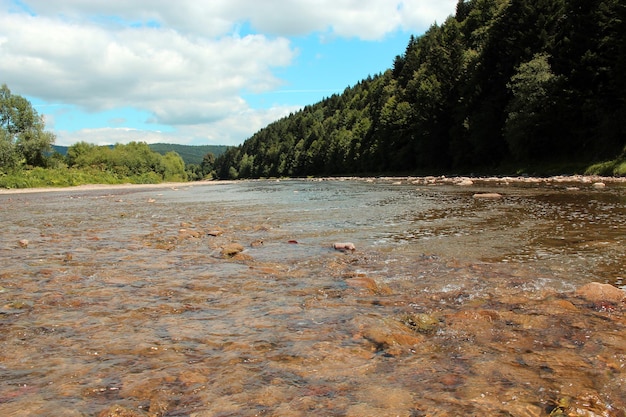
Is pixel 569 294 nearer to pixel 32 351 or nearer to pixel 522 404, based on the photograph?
pixel 522 404

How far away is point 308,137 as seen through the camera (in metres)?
159

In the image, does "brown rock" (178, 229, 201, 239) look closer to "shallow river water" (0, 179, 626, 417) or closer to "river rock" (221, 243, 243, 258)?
"shallow river water" (0, 179, 626, 417)

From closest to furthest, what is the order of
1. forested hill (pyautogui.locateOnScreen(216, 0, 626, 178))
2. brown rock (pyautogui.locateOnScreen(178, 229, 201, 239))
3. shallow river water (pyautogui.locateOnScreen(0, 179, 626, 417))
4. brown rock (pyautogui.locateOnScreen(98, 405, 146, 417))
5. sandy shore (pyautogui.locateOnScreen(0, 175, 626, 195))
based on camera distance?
1. brown rock (pyautogui.locateOnScreen(98, 405, 146, 417))
2. shallow river water (pyautogui.locateOnScreen(0, 179, 626, 417))
3. brown rock (pyautogui.locateOnScreen(178, 229, 201, 239))
4. sandy shore (pyautogui.locateOnScreen(0, 175, 626, 195))
5. forested hill (pyautogui.locateOnScreen(216, 0, 626, 178))

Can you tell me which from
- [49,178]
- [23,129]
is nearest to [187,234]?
[49,178]

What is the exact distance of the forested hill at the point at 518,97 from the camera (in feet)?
121

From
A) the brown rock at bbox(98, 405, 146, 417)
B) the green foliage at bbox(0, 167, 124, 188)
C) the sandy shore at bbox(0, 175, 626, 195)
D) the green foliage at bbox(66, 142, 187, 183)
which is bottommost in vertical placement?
the brown rock at bbox(98, 405, 146, 417)

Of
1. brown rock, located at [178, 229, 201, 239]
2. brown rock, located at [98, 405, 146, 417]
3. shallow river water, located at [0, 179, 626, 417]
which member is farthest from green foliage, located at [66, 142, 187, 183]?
brown rock, located at [98, 405, 146, 417]

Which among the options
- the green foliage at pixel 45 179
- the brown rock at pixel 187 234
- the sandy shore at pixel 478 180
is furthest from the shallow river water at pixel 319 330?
the green foliage at pixel 45 179

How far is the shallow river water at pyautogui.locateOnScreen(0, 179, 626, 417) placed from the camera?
3.51m

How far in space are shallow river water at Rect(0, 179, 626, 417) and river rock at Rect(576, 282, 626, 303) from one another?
0.12m

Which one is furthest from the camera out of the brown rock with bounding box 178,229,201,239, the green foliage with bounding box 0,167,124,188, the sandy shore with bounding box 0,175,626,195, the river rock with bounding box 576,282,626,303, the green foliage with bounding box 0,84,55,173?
the green foliage with bounding box 0,84,55,173

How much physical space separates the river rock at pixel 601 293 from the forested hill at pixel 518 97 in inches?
1353

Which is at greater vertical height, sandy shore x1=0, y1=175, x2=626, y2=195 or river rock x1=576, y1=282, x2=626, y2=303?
sandy shore x1=0, y1=175, x2=626, y2=195

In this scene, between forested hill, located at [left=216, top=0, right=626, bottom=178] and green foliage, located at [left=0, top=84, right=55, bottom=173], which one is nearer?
forested hill, located at [left=216, top=0, right=626, bottom=178]
